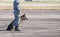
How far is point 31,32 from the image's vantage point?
1413 centimetres

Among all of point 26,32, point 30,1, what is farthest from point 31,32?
point 30,1

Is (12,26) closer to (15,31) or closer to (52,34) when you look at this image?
(15,31)

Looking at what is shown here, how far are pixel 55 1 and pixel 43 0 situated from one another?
1.93 m

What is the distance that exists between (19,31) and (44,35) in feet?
5.70

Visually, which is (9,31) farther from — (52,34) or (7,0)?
(7,0)

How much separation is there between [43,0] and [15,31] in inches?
1149

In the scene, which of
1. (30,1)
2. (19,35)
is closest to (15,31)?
(19,35)

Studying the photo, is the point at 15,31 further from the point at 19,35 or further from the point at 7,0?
the point at 7,0

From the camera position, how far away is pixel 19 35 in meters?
13.2

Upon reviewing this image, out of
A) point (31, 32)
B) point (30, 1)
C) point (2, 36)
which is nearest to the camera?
point (2, 36)

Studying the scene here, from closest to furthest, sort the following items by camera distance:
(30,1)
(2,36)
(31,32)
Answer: (2,36) < (31,32) < (30,1)

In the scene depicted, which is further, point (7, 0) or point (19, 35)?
point (7, 0)

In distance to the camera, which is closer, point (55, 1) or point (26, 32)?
point (26, 32)

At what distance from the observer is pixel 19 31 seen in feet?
47.6
